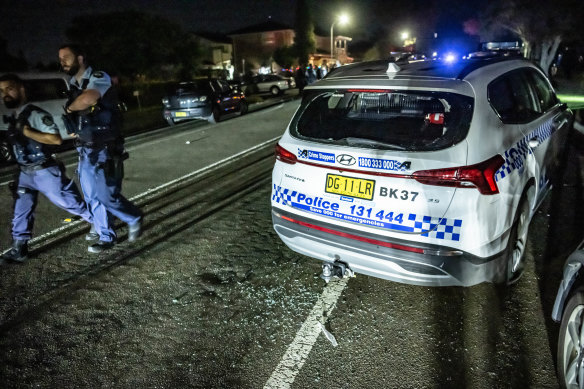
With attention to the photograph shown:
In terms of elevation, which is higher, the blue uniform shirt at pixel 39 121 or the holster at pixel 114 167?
the blue uniform shirt at pixel 39 121

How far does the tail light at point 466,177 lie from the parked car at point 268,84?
2513 centimetres

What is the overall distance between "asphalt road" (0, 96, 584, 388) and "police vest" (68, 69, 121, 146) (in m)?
1.20

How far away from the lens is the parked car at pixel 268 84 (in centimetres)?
2667

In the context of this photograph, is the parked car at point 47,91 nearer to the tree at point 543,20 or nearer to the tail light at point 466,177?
the tail light at point 466,177

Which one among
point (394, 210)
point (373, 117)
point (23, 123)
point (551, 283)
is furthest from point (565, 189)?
point (23, 123)

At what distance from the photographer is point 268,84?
26859 mm

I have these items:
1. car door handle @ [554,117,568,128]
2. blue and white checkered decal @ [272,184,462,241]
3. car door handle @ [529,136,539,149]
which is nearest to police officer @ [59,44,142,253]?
blue and white checkered decal @ [272,184,462,241]

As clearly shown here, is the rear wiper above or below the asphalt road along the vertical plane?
above

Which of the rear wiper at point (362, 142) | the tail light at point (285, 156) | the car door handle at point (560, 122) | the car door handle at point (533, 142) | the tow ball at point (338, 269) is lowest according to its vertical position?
the tow ball at point (338, 269)

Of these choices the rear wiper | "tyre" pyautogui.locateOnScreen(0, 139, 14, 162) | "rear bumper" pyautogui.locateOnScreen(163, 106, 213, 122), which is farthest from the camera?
"rear bumper" pyautogui.locateOnScreen(163, 106, 213, 122)

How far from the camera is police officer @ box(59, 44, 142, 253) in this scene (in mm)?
3691

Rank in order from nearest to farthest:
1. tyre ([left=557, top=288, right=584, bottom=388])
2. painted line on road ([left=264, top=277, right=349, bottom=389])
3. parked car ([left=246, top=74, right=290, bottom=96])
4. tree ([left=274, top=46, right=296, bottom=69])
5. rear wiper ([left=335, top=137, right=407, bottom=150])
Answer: tyre ([left=557, top=288, right=584, bottom=388]), painted line on road ([left=264, top=277, right=349, bottom=389]), rear wiper ([left=335, top=137, right=407, bottom=150]), parked car ([left=246, top=74, right=290, bottom=96]), tree ([left=274, top=46, right=296, bottom=69])

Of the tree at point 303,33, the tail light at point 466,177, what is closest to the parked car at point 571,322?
the tail light at point 466,177

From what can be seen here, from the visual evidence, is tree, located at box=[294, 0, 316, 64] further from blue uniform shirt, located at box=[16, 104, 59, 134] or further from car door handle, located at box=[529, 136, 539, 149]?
car door handle, located at box=[529, 136, 539, 149]
